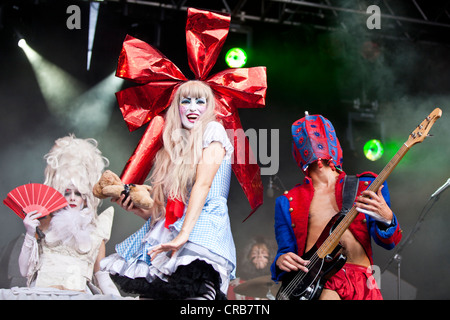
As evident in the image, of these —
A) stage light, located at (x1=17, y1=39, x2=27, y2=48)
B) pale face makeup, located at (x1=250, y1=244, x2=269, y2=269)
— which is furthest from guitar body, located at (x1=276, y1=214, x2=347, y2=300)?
stage light, located at (x1=17, y1=39, x2=27, y2=48)

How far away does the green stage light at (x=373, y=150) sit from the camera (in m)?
6.21

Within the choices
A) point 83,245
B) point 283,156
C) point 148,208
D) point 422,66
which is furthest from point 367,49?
point 148,208

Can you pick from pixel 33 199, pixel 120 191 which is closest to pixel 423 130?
pixel 120 191

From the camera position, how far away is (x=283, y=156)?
257 inches

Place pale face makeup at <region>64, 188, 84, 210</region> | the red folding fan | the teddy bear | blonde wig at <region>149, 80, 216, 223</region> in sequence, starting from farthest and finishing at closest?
pale face makeup at <region>64, 188, 84, 210</region> < the red folding fan < blonde wig at <region>149, 80, 216, 223</region> < the teddy bear

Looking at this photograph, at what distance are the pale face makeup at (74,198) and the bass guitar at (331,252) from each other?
2.14 metres

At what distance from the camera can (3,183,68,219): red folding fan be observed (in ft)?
10.8

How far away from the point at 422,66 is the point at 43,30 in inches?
195

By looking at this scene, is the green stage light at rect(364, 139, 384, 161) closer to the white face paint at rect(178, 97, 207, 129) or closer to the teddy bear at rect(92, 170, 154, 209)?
the white face paint at rect(178, 97, 207, 129)

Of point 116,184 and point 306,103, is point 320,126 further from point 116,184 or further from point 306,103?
point 306,103

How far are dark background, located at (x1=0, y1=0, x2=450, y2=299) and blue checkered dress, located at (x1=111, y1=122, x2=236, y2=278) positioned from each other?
3332 millimetres

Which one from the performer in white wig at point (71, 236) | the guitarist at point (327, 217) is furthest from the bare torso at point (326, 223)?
the performer in white wig at point (71, 236)

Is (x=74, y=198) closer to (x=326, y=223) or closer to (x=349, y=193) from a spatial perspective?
(x=326, y=223)
